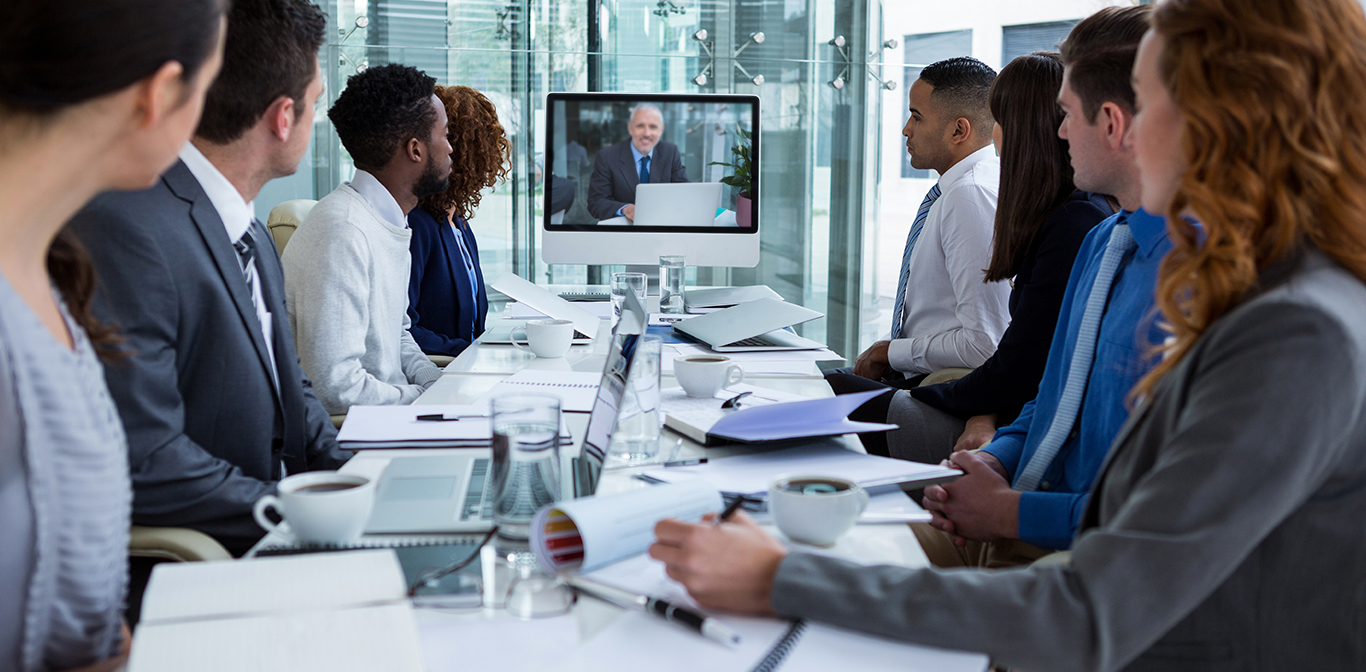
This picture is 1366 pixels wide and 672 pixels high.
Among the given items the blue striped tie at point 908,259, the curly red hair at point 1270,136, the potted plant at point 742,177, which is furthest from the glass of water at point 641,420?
the potted plant at point 742,177

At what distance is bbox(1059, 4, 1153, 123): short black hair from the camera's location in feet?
5.15

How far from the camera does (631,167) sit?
123 inches

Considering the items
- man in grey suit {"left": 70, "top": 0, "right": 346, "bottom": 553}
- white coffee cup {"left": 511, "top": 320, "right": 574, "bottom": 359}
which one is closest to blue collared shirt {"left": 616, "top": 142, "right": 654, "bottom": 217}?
white coffee cup {"left": 511, "top": 320, "right": 574, "bottom": 359}

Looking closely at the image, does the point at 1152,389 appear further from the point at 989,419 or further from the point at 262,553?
the point at 989,419

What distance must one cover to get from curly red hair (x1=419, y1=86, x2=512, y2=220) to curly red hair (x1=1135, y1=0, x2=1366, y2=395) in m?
2.61

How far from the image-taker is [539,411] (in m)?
1.08

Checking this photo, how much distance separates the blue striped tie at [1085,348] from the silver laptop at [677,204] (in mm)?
1765

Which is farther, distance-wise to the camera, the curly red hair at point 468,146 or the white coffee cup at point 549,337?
the curly red hair at point 468,146

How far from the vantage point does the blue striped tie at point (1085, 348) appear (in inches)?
59.4

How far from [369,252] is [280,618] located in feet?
5.16

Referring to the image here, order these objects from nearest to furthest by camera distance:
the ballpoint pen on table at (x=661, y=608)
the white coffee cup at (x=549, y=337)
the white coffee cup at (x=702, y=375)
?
the ballpoint pen on table at (x=661, y=608) < the white coffee cup at (x=702, y=375) < the white coffee cup at (x=549, y=337)

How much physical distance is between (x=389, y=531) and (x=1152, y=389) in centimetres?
80

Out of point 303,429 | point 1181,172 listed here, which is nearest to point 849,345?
point 303,429

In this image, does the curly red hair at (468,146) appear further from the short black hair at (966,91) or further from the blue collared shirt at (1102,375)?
the blue collared shirt at (1102,375)
